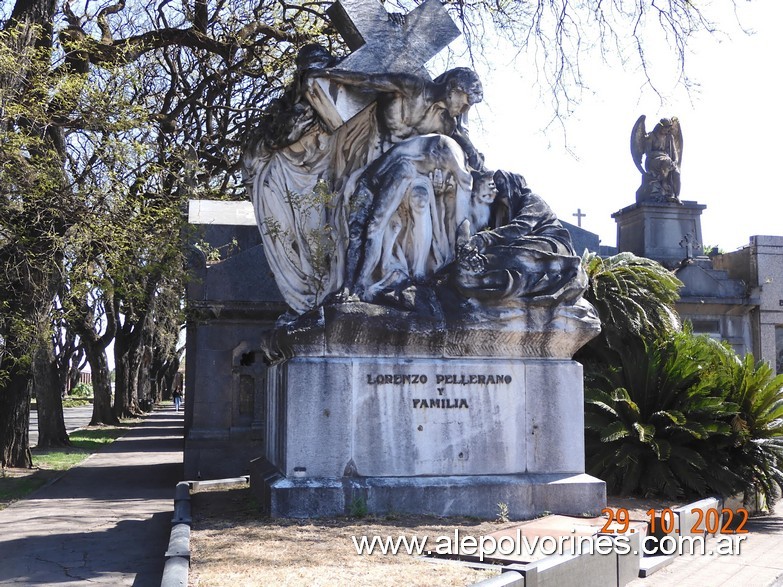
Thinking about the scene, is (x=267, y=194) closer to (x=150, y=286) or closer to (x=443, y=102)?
(x=443, y=102)

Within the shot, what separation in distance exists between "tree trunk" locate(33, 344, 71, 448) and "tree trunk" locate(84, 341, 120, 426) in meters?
8.61

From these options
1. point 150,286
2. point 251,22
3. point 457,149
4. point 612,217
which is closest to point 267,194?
point 457,149

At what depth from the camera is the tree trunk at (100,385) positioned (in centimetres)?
2894

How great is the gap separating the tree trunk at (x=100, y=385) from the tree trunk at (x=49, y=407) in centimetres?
861

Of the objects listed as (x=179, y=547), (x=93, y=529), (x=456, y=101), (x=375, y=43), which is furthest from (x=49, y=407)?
(x=179, y=547)

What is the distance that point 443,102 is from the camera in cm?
977

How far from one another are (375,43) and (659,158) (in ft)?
45.5

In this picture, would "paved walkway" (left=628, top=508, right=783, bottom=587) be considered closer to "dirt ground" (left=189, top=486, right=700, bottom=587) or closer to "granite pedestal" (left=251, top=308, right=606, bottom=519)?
"dirt ground" (left=189, top=486, right=700, bottom=587)

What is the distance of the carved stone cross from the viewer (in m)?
9.37

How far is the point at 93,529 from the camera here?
9234 mm

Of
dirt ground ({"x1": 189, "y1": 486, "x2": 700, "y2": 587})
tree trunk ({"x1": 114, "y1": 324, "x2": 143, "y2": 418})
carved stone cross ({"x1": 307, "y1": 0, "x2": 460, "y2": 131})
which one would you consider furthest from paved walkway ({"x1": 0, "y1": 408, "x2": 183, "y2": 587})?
tree trunk ({"x1": 114, "y1": 324, "x2": 143, "y2": 418})

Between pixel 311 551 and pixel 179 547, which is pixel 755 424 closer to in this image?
pixel 311 551

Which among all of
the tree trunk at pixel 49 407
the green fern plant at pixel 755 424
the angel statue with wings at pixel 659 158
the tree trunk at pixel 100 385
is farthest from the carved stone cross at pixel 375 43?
the tree trunk at pixel 100 385

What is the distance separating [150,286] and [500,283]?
336 inches
